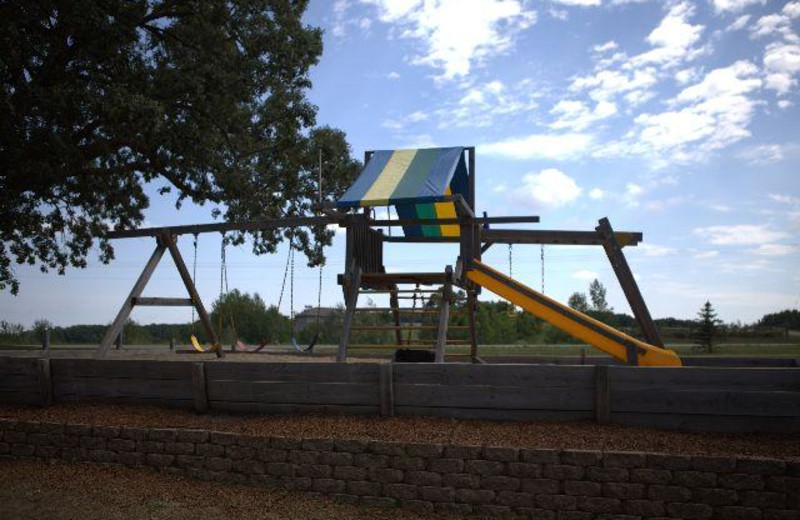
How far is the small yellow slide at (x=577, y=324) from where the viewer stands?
7953 millimetres

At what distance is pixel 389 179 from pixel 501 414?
15.3 ft

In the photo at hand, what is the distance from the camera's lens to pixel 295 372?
25.1ft

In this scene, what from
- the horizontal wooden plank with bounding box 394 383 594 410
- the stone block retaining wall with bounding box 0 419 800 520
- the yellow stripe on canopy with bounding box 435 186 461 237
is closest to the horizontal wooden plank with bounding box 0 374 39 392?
the stone block retaining wall with bounding box 0 419 800 520

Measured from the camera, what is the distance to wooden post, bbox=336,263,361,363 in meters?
9.51

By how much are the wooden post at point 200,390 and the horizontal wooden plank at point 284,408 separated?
0.09 metres

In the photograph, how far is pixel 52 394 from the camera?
9.05 meters

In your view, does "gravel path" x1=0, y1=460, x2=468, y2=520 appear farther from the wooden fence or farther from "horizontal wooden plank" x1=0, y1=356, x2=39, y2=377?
"horizontal wooden plank" x1=0, y1=356, x2=39, y2=377

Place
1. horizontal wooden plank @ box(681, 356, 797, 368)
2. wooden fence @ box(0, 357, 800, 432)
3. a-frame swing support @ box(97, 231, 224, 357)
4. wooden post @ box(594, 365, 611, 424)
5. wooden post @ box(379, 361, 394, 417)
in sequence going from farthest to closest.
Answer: a-frame swing support @ box(97, 231, 224, 357) < horizontal wooden plank @ box(681, 356, 797, 368) < wooden post @ box(379, 361, 394, 417) < wooden post @ box(594, 365, 611, 424) < wooden fence @ box(0, 357, 800, 432)

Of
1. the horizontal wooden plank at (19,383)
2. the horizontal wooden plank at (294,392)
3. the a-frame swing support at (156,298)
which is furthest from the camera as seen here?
the a-frame swing support at (156,298)

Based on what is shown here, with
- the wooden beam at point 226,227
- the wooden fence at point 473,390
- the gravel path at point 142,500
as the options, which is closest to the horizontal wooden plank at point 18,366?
the wooden fence at point 473,390

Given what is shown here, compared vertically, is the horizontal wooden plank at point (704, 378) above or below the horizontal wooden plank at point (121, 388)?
above

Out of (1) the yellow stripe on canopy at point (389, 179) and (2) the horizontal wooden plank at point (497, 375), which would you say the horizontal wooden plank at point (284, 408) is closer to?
(2) the horizontal wooden plank at point (497, 375)

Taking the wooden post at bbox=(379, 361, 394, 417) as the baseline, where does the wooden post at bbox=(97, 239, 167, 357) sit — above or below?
above

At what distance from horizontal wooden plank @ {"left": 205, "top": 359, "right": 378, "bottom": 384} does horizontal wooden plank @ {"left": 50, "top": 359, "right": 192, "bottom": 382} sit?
1.73ft
